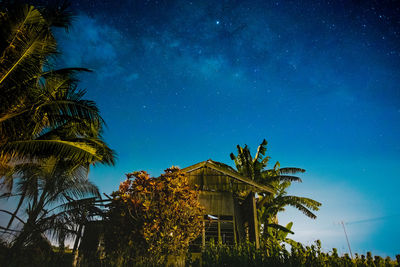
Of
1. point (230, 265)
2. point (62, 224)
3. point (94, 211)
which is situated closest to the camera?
point (230, 265)

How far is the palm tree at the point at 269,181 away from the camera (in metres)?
17.2

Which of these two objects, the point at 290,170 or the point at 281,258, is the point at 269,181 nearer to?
the point at 290,170

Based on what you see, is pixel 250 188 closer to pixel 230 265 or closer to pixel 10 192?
pixel 230 265

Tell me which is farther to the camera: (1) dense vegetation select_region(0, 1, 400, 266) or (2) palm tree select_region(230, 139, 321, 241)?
(2) palm tree select_region(230, 139, 321, 241)

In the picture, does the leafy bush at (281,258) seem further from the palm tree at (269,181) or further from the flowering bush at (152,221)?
the palm tree at (269,181)

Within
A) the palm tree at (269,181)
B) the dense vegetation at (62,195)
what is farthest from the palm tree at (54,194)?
the palm tree at (269,181)

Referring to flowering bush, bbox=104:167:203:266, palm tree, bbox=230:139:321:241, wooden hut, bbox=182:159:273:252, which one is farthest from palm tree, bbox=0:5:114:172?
palm tree, bbox=230:139:321:241

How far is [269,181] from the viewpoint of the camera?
704 inches

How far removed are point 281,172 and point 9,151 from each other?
18.5 metres

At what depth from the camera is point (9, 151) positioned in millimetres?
7547

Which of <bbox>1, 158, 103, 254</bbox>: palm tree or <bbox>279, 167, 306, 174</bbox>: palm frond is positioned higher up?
<bbox>279, 167, 306, 174</bbox>: palm frond

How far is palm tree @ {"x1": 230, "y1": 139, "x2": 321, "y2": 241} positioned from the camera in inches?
678

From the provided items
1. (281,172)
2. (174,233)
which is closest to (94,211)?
(174,233)

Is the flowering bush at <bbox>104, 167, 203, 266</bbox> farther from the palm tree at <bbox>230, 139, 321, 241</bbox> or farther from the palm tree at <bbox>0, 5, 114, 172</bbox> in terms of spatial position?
the palm tree at <bbox>230, 139, 321, 241</bbox>
